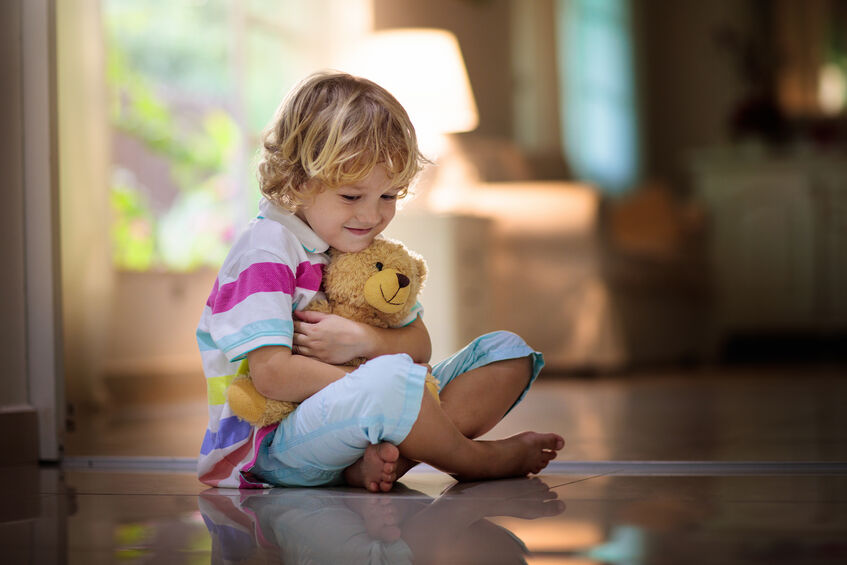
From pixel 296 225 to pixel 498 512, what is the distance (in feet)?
1.32

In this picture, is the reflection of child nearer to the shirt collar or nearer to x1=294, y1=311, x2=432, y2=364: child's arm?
x1=294, y1=311, x2=432, y2=364: child's arm

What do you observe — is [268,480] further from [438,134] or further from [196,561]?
[438,134]

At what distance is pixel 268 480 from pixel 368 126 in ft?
1.39

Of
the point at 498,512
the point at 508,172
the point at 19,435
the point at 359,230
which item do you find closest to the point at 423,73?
the point at 508,172

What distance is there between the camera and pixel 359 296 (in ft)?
3.79

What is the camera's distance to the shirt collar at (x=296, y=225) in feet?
3.81

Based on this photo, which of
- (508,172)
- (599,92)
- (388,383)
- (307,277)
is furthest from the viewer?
(599,92)

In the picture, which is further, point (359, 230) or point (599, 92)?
point (599, 92)

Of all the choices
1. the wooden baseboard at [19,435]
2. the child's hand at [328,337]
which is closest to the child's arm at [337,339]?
the child's hand at [328,337]

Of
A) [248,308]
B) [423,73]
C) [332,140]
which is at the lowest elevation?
[248,308]

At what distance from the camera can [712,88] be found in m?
5.95

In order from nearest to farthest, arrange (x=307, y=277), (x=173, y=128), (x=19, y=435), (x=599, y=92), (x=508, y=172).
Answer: (x=307, y=277), (x=19, y=435), (x=173, y=128), (x=508, y=172), (x=599, y=92)

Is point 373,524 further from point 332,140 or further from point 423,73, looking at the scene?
point 423,73

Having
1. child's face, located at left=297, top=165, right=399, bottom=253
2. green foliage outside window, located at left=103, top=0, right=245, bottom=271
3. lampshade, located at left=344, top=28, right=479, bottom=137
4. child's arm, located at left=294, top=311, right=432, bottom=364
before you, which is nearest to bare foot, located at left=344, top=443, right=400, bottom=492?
child's arm, located at left=294, top=311, right=432, bottom=364
